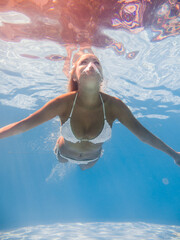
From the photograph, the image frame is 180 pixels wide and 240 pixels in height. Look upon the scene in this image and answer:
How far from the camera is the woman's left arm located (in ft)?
11.3

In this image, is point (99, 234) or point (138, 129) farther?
point (99, 234)

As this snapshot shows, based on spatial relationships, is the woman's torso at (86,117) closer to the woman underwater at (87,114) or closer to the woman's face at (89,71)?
the woman underwater at (87,114)

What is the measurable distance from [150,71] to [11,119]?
22354 mm

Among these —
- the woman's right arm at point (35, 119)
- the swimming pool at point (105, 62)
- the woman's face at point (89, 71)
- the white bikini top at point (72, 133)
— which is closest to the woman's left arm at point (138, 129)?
the white bikini top at point (72, 133)

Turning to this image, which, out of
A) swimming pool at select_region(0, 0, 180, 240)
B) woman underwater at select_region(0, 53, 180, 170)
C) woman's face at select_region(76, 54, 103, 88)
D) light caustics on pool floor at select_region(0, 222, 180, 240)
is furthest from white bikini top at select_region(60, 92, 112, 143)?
light caustics on pool floor at select_region(0, 222, 180, 240)

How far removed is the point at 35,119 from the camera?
3.09m

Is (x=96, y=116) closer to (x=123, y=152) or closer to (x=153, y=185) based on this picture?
(x=123, y=152)

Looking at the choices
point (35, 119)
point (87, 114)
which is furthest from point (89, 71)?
point (35, 119)

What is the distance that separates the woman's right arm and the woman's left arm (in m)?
1.09

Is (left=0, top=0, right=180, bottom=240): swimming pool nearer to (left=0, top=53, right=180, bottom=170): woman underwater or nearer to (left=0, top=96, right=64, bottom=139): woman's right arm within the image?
(left=0, top=53, right=180, bottom=170): woman underwater

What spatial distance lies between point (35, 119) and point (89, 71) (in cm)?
125

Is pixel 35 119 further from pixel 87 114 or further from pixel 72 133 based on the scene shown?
pixel 87 114

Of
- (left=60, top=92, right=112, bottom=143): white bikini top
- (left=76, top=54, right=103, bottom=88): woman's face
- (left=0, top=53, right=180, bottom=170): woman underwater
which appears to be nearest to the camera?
(left=76, top=54, right=103, bottom=88): woman's face

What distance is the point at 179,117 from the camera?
24125mm
